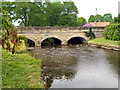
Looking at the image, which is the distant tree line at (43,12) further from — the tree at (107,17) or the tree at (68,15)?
the tree at (107,17)

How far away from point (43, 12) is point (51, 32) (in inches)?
472

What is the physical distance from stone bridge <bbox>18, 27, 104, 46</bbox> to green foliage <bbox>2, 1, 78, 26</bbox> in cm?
789

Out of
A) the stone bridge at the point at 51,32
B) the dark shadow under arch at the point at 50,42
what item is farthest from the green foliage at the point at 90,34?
the dark shadow under arch at the point at 50,42

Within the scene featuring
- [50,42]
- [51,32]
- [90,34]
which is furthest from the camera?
[50,42]

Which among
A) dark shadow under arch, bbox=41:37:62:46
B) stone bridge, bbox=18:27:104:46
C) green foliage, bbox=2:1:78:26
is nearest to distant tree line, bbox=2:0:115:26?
green foliage, bbox=2:1:78:26

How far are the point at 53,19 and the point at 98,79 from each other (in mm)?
29742

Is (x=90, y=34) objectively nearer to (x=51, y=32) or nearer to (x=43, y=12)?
(x=51, y=32)

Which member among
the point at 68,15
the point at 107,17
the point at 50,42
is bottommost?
the point at 50,42

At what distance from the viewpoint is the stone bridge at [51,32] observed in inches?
1024

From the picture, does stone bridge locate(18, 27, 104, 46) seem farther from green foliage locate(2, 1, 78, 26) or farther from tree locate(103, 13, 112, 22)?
tree locate(103, 13, 112, 22)

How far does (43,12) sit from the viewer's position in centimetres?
3675

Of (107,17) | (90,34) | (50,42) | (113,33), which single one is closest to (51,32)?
(50,42)

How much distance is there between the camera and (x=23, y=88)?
623 centimetres

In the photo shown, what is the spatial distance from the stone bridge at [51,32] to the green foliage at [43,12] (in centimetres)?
789
